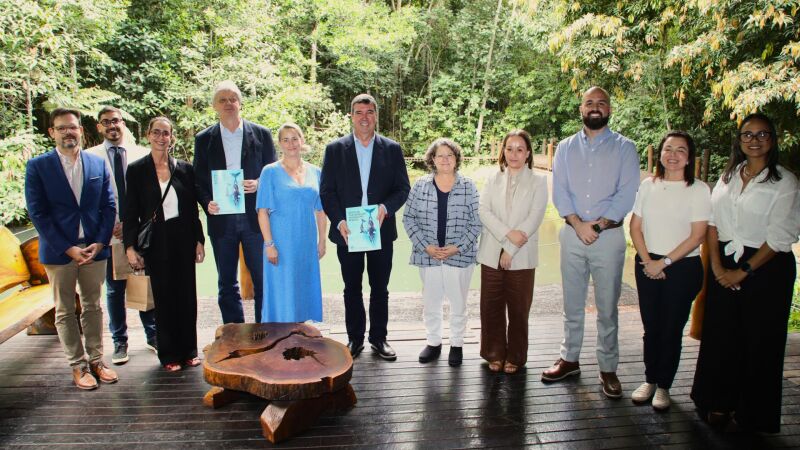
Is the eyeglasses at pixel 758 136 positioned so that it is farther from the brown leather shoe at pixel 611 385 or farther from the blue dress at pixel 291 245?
the blue dress at pixel 291 245

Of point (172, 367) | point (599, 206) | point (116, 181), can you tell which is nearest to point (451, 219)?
point (599, 206)

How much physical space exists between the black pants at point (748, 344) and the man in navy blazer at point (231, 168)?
2.74m

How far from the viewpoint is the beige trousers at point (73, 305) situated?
3125mm

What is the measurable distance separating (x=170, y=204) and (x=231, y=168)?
0.46 meters

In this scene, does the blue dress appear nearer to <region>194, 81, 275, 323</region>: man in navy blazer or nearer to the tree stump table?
<region>194, 81, 275, 323</region>: man in navy blazer

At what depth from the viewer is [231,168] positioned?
354 cm

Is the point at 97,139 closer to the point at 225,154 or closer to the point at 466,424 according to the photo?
the point at 225,154

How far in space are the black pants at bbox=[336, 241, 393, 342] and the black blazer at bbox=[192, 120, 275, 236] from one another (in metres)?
0.67

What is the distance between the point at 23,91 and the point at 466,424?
7943 mm

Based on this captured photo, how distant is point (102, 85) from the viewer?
9.60m

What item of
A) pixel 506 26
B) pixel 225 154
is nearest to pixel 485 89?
pixel 506 26

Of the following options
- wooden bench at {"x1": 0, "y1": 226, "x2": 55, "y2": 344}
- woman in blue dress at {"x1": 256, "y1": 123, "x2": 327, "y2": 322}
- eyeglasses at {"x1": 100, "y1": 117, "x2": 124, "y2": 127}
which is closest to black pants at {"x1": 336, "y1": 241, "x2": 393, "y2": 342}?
woman in blue dress at {"x1": 256, "y1": 123, "x2": 327, "y2": 322}

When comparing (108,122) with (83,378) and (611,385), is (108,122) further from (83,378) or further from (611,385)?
(611,385)

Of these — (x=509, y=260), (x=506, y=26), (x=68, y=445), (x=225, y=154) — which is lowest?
(x=68, y=445)
